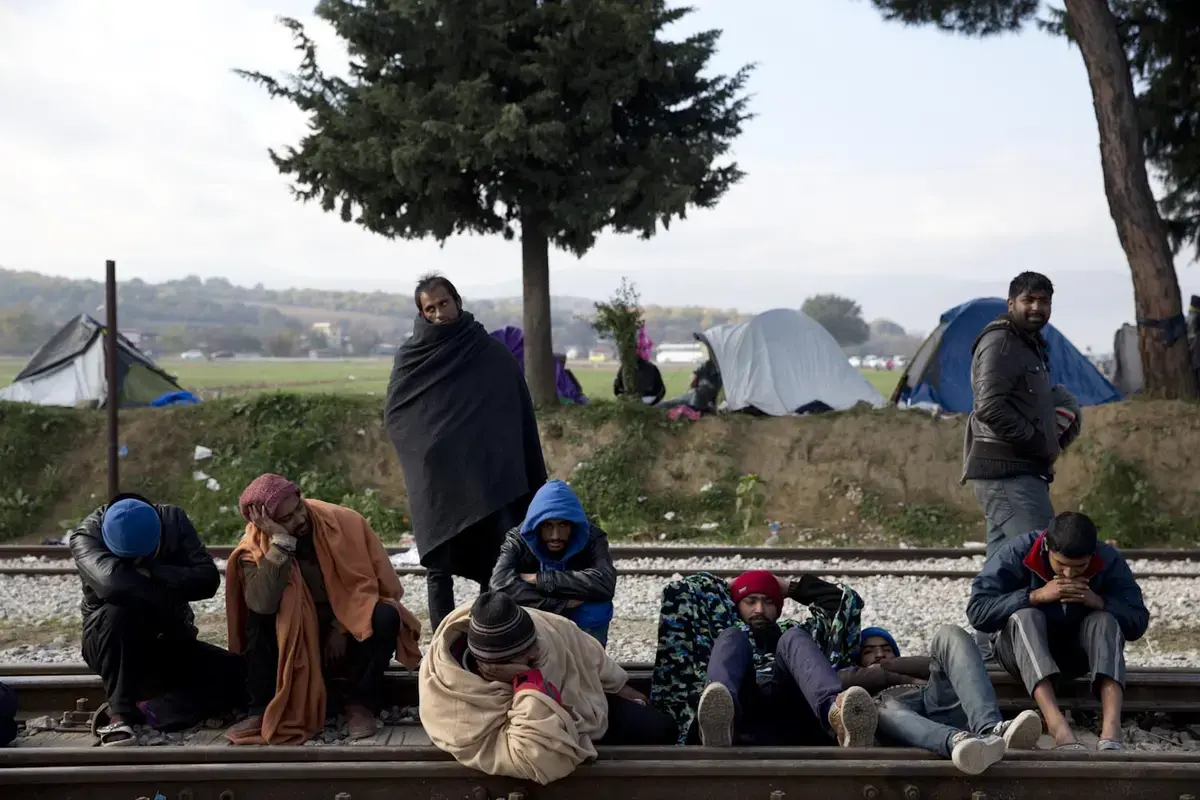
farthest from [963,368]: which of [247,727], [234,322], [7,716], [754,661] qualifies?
[234,322]

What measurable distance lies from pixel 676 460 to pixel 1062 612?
842cm

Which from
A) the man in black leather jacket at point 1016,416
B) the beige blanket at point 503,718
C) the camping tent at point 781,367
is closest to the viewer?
the beige blanket at point 503,718

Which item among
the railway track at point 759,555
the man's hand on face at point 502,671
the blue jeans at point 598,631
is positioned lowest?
the railway track at point 759,555

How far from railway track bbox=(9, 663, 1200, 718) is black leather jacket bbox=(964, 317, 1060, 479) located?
Result: 3.51 ft

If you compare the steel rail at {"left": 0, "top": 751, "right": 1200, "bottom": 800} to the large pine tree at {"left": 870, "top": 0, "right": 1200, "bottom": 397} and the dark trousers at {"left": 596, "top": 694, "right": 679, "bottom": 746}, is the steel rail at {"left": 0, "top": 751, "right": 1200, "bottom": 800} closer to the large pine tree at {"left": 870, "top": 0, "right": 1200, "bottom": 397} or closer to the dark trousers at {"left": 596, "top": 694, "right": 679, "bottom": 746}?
the dark trousers at {"left": 596, "top": 694, "right": 679, "bottom": 746}

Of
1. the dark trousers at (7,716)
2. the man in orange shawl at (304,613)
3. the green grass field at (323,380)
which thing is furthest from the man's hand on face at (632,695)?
the green grass field at (323,380)

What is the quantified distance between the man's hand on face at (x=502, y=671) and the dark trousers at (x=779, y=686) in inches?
34.8

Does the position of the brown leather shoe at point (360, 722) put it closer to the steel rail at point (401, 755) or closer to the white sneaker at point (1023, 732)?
the steel rail at point (401, 755)

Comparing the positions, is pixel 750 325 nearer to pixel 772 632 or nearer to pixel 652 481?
pixel 652 481

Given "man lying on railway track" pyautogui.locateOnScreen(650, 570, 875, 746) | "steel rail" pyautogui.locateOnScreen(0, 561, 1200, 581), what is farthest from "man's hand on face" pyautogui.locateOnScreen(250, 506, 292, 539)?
"steel rail" pyautogui.locateOnScreen(0, 561, 1200, 581)

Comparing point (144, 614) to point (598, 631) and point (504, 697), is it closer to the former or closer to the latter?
point (504, 697)

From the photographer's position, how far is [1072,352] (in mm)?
16625

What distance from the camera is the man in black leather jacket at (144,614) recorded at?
4676mm

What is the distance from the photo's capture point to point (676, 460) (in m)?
13.1
